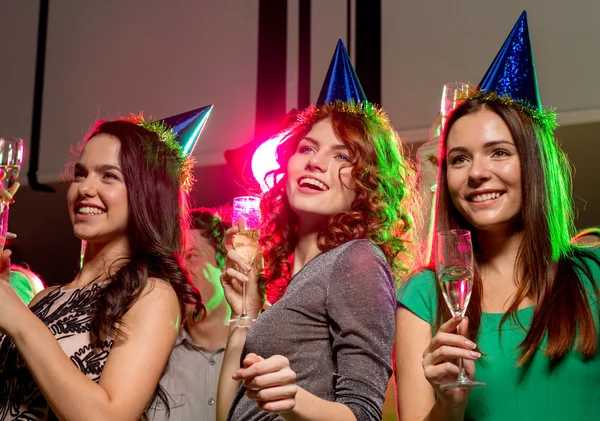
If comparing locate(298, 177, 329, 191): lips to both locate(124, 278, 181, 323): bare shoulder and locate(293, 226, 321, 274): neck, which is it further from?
locate(124, 278, 181, 323): bare shoulder

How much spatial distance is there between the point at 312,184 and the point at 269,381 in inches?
29.2

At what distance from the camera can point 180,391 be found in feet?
7.27

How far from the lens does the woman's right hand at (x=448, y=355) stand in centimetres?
148

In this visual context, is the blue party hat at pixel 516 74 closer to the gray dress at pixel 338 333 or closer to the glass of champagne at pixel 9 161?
the gray dress at pixel 338 333

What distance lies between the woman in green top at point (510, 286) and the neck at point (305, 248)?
0.26 m

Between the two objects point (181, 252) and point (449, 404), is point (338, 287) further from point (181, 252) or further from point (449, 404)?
point (181, 252)

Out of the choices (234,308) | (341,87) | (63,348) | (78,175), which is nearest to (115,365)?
(63,348)

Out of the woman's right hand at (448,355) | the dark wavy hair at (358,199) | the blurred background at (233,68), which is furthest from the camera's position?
the blurred background at (233,68)

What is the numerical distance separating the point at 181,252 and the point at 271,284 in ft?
0.90

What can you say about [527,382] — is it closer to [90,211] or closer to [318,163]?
[318,163]

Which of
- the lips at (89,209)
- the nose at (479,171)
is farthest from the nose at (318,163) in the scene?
the lips at (89,209)

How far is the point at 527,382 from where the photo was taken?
5.62ft

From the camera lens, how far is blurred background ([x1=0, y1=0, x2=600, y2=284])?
3.27m

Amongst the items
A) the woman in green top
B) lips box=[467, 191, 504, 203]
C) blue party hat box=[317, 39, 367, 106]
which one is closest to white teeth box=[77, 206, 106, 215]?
blue party hat box=[317, 39, 367, 106]
